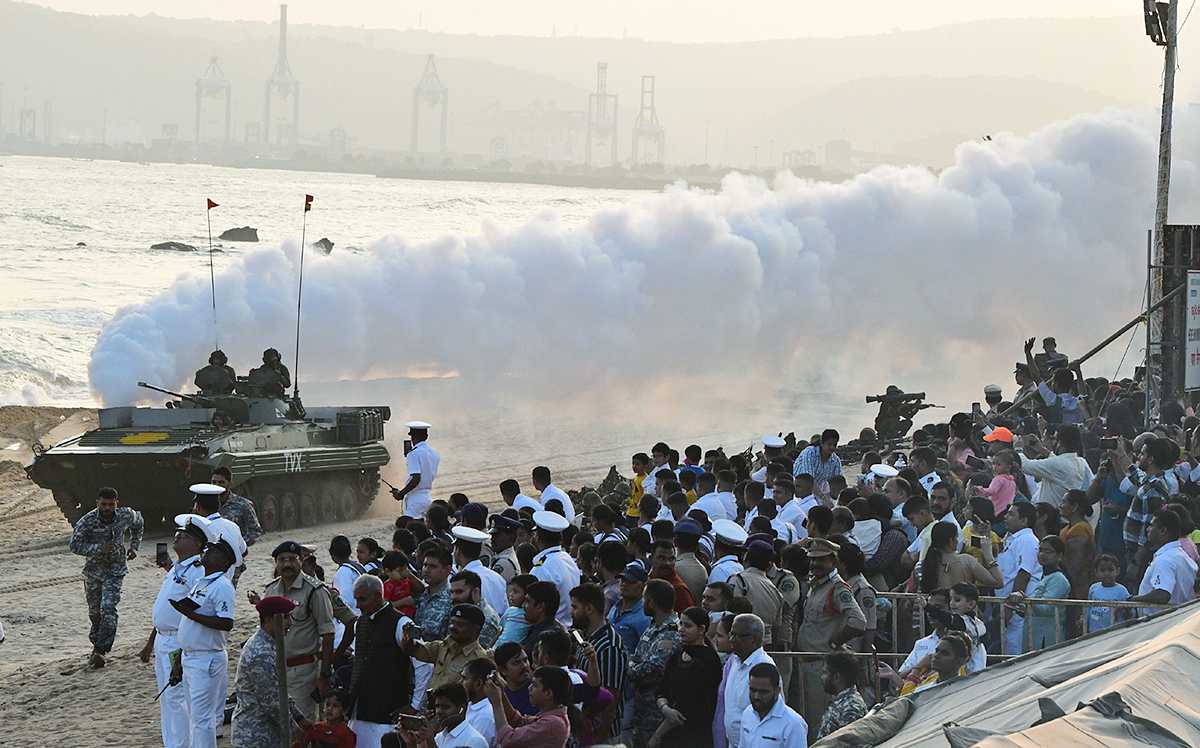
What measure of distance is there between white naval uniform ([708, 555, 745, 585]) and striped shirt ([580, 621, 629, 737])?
1281 mm

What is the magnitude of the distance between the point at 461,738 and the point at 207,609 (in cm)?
299

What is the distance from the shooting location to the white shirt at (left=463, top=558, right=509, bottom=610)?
799 cm

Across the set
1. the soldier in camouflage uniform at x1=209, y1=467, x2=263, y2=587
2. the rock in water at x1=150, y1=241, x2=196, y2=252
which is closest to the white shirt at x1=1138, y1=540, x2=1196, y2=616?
the soldier in camouflage uniform at x1=209, y1=467, x2=263, y2=587

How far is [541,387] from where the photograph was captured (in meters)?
30.0

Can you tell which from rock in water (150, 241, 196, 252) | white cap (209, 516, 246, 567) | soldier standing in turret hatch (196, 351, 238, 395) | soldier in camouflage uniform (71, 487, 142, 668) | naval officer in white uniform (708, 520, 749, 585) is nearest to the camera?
naval officer in white uniform (708, 520, 749, 585)

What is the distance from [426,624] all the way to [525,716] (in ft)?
5.73

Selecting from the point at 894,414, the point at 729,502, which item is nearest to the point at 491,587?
the point at 729,502

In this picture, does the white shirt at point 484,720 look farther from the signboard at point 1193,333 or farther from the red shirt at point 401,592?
the signboard at point 1193,333

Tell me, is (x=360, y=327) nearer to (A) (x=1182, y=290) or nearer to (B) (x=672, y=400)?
(B) (x=672, y=400)

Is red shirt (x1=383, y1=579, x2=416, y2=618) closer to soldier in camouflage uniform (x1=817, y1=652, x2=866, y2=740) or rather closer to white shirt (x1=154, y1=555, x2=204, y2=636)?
white shirt (x1=154, y1=555, x2=204, y2=636)

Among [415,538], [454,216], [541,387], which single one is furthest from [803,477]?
[454,216]

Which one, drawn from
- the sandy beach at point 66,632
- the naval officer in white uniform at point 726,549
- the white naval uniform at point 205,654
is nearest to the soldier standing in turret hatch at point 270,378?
the sandy beach at point 66,632

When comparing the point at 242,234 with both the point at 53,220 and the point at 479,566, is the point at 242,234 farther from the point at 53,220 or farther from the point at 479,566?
the point at 479,566

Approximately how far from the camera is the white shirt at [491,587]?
7992 mm
